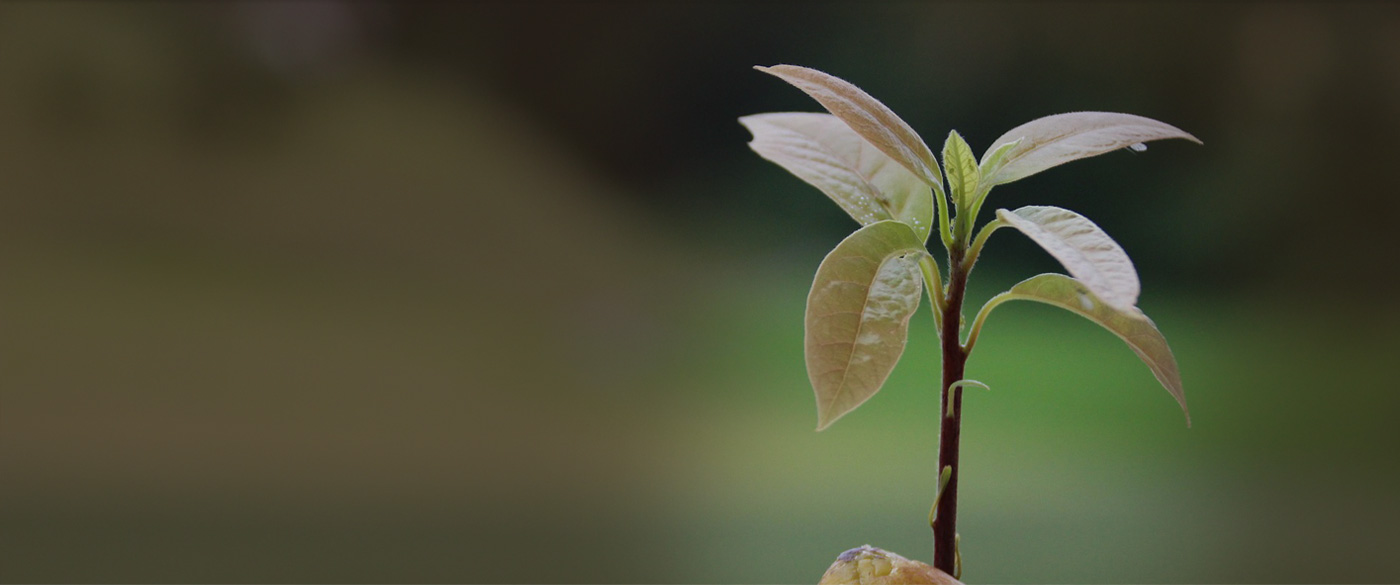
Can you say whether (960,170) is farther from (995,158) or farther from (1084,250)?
(1084,250)

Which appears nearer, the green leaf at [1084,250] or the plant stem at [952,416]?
the green leaf at [1084,250]

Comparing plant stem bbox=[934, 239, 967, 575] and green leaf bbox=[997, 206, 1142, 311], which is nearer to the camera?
green leaf bbox=[997, 206, 1142, 311]

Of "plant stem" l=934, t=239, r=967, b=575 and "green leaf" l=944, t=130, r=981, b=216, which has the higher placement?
"green leaf" l=944, t=130, r=981, b=216

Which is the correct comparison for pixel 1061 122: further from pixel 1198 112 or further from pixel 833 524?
pixel 1198 112

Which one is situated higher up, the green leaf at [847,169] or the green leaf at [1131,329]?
the green leaf at [847,169]

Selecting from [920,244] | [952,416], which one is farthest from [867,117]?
[952,416]
